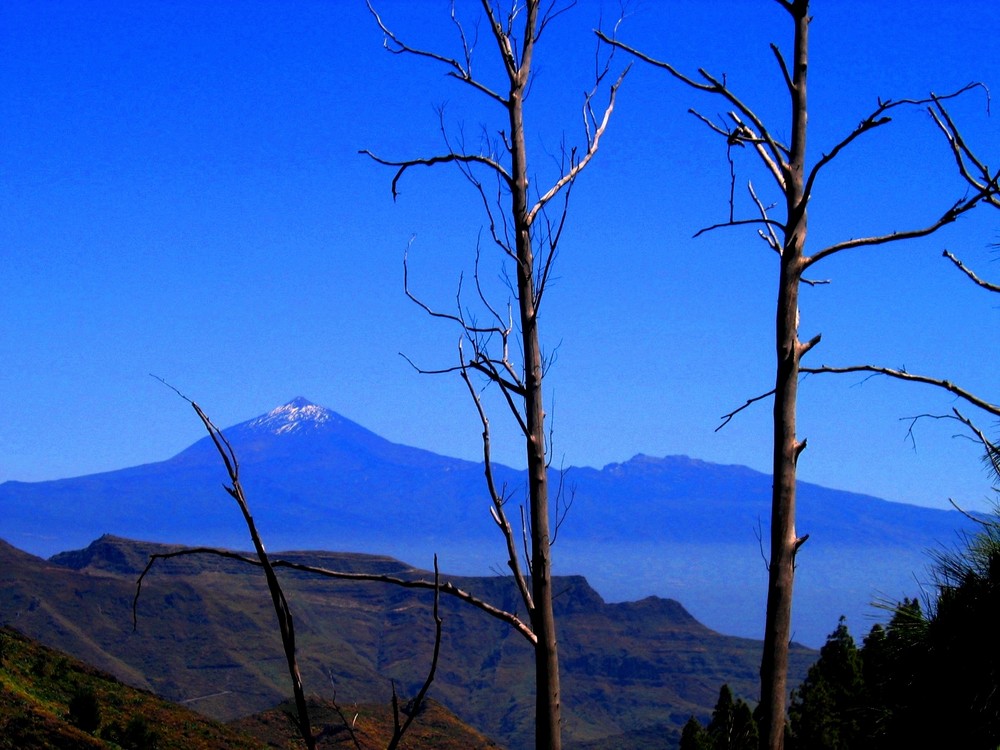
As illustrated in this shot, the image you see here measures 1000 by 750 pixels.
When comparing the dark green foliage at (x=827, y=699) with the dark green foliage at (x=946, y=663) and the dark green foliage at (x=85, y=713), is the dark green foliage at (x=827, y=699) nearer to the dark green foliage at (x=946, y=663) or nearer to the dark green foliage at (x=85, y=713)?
the dark green foliage at (x=946, y=663)

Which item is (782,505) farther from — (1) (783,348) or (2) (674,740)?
(2) (674,740)

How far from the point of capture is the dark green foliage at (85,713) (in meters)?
48.1

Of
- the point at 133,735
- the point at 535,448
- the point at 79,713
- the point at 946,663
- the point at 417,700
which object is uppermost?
the point at 535,448

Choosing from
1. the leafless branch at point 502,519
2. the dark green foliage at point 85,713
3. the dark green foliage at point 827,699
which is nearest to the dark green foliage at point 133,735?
the dark green foliage at point 85,713

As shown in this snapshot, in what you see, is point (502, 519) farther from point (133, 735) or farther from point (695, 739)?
point (133, 735)

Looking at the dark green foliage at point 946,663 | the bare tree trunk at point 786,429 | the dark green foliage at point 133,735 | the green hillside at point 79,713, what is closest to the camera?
the bare tree trunk at point 786,429

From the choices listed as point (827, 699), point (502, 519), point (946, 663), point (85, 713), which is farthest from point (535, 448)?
point (85, 713)

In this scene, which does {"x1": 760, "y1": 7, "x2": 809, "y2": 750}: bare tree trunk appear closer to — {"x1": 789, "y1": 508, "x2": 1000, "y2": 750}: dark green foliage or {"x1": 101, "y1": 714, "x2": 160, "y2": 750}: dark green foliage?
{"x1": 789, "y1": 508, "x2": 1000, "y2": 750}: dark green foliage

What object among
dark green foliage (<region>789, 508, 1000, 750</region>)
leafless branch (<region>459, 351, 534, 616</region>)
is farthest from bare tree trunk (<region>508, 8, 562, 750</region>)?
dark green foliage (<region>789, 508, 1000, 750</region>)

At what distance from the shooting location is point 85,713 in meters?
48.7

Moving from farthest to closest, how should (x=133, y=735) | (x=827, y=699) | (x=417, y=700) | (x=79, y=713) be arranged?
(x=133, y=735) < (x=79, y=713) < (x=827, y=699) < (x=417, y=700)

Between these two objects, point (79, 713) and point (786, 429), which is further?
point (79, 713)

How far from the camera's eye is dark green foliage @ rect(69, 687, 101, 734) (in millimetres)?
48094

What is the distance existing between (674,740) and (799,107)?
555 feet
